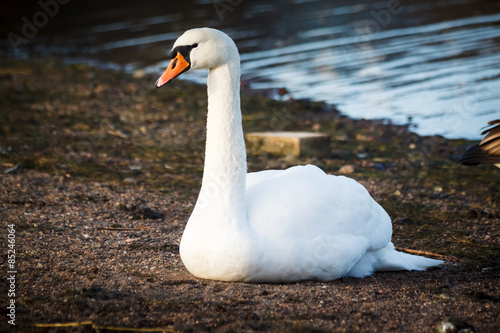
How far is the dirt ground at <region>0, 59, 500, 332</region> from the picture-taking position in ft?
13.5

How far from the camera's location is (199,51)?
186 inches

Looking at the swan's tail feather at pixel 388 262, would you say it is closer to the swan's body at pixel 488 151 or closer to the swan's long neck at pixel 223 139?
the swan's long neck at pixel 223 139

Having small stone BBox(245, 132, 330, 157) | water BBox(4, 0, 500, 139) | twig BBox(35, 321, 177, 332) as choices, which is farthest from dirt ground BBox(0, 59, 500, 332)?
water BBox(4, 0, 500, 139)

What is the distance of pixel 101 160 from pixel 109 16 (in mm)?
18647

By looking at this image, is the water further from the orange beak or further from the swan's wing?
the orange beak

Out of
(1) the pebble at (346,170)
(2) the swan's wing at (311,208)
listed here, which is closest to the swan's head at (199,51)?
(2) the swan's wing at (311,208)

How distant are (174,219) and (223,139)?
2.05 metres

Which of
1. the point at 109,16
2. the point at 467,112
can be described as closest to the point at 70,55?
the point at 109,16

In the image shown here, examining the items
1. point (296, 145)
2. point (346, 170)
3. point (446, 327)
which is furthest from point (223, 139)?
point (296, 145)

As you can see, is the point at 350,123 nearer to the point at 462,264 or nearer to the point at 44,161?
the point at 44,161

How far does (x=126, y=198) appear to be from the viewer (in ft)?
23.5

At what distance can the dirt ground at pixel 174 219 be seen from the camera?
4.12 m

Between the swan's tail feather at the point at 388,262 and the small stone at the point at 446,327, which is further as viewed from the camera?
the swan's tail feather at the point at 388,262

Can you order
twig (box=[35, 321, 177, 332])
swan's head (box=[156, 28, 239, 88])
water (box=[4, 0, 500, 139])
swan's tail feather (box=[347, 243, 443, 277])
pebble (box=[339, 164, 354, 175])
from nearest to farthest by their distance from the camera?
twig (box=[35, 321, 177, 332]) < swan's head (box=[156, 28, 239, 88]) < swan's tail feather (box=[347, 243, 443, 277]) < pebble (box=[339, 164, 354, 175]) < water (box=[4, 0, 500, 139])
